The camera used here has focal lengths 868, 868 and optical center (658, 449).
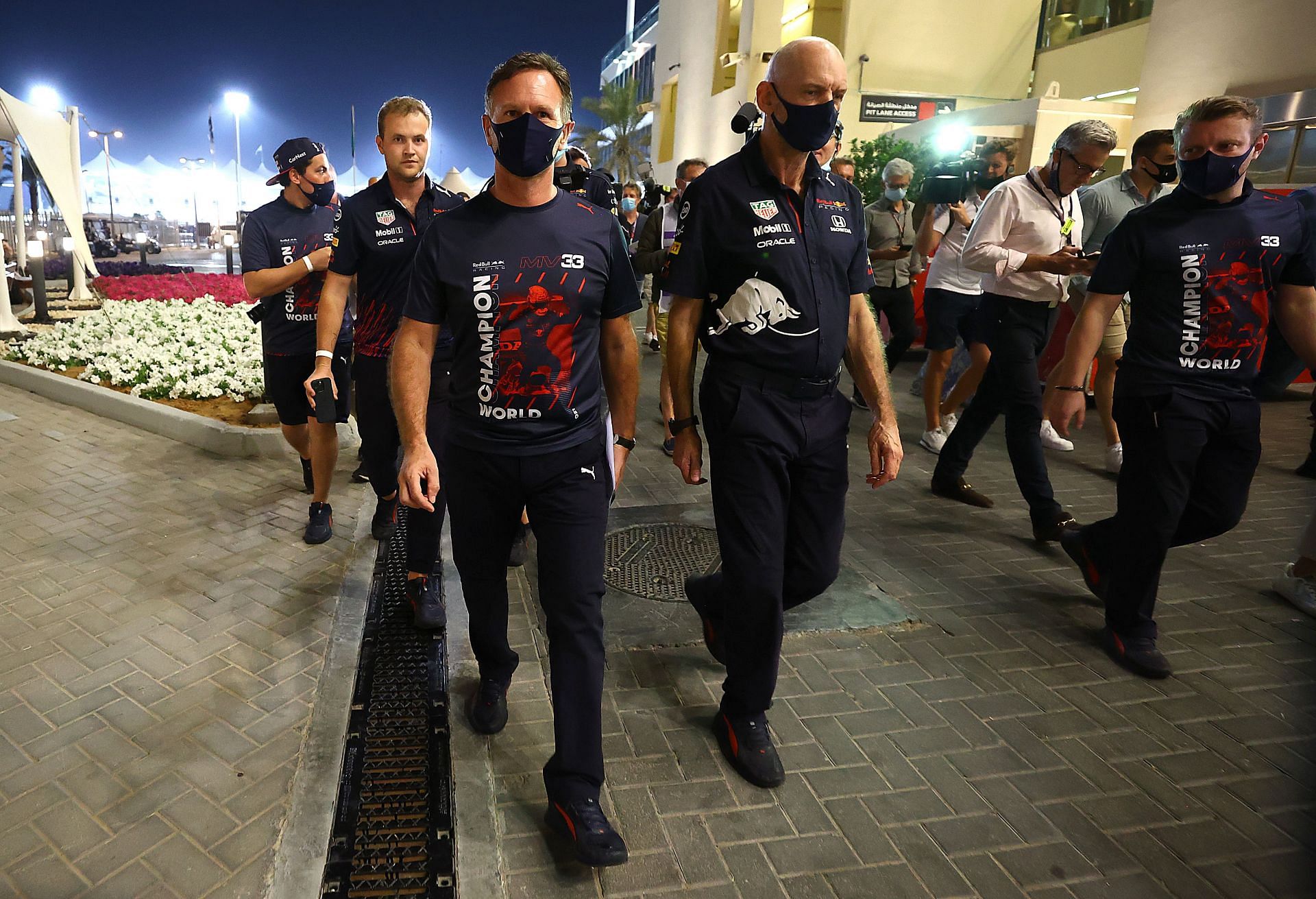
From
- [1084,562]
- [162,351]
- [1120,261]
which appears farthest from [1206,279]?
[162,351]

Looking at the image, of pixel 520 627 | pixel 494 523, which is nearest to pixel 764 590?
pixel 494 523

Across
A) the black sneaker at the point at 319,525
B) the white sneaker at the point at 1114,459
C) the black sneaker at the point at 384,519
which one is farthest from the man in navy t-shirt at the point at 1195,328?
the black sneaker at the point at 319,525

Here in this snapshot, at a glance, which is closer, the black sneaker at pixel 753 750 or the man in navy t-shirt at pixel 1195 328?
the black sneaker at pixel 753 750

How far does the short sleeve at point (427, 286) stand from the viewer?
2.60 metres

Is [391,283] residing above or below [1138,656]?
above

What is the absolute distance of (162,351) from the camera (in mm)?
8680

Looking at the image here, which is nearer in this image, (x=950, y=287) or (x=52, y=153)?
(x=950, y=287)

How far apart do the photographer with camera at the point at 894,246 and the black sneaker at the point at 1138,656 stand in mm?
4563

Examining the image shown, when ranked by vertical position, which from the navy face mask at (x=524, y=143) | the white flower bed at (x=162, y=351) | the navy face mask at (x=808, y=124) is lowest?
the white flower bed at (x=162, y=351)

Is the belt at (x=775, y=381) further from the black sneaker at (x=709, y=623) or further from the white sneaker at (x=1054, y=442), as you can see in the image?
the white sneaker at (x=1054, y=442)

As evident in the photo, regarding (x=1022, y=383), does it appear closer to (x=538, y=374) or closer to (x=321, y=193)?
(x=538, y=374)

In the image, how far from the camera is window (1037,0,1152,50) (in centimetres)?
2055

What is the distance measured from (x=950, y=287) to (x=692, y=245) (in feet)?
15.4

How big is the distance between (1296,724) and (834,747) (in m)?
1.89
